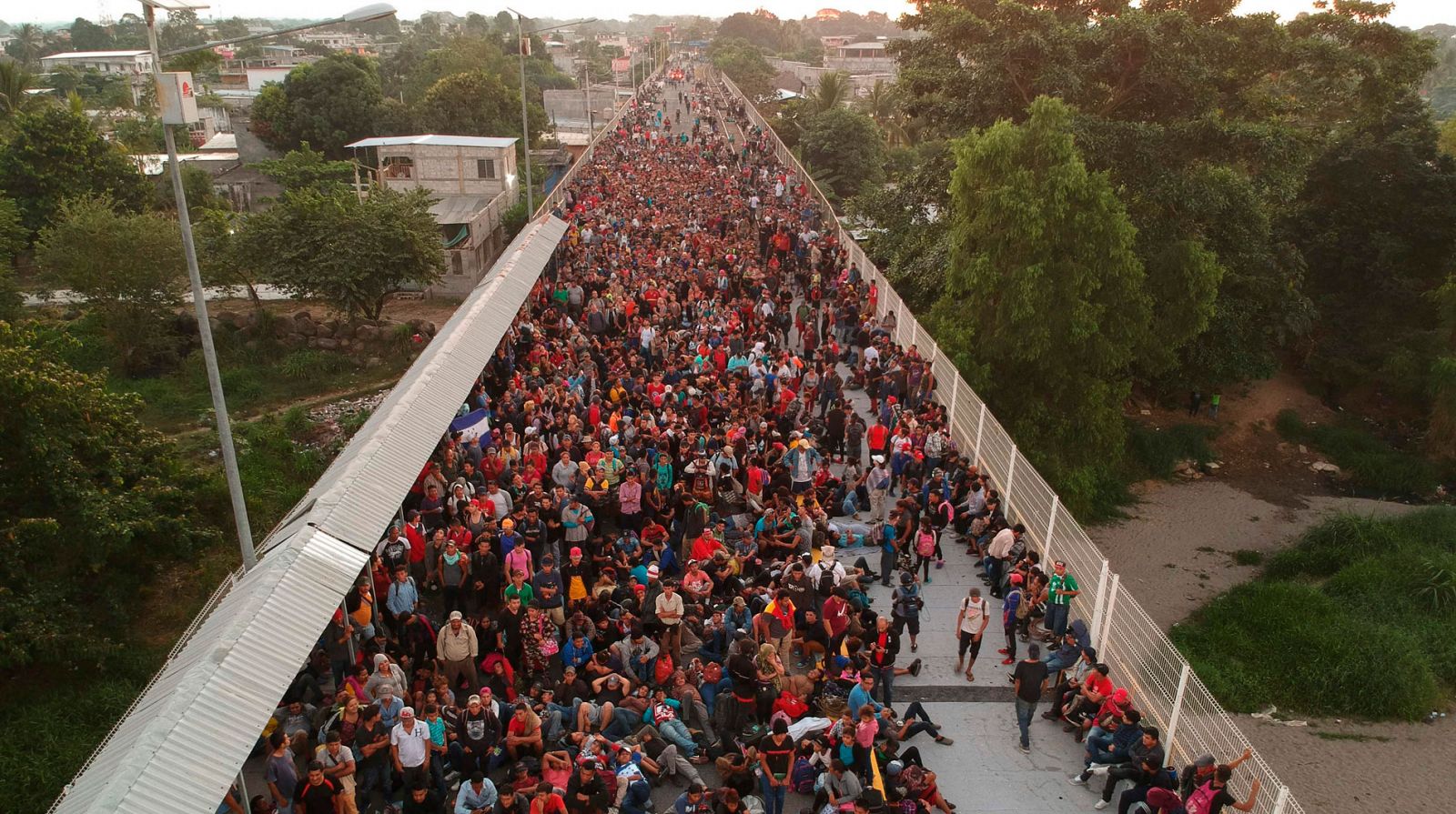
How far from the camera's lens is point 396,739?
8.86 m

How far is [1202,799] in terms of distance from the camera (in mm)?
8336

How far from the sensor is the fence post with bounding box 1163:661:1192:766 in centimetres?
908

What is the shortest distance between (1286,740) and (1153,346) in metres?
9.36

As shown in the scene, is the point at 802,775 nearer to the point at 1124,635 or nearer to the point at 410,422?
the point at 1124,635

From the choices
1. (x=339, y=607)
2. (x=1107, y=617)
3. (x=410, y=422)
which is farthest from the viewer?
(x=410, y=422)

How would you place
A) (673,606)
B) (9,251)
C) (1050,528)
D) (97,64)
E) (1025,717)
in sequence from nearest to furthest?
1. (1025,717)
2. (673,606)
3. (1050,528)
4. (9,251)
5. (97,64)

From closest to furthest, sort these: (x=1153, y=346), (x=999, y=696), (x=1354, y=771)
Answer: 1. (x=999, y=696)
2. (x=1354, y=771)
3. (x=1153, y=346)

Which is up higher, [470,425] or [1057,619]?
[470,425]

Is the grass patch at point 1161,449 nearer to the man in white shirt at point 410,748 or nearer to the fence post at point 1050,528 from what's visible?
the fence post at point 1050,528

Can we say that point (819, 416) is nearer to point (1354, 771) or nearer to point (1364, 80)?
point (1354, 771)

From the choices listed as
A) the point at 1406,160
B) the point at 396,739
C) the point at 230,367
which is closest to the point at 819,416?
the point at 396,739

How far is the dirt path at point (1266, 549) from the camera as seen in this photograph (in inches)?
626

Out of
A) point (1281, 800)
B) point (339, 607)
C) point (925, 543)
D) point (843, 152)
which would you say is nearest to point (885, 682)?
point (925, 543)

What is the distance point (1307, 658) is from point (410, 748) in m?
16.2
